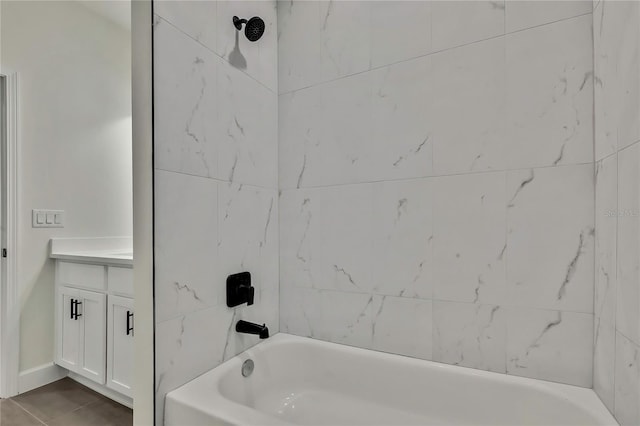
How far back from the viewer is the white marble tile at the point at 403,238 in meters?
1.33

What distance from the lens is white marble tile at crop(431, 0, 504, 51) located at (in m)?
1.22

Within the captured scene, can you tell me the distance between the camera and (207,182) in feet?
4.09

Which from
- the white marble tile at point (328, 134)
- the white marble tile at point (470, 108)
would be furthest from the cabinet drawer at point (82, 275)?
the white marble tile at point (470, 108)

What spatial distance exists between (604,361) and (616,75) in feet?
2.90

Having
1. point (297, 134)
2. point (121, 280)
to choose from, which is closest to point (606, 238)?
point (297, 134)

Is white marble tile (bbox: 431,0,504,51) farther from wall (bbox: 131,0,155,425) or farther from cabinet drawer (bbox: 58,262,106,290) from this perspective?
cabinet drawer (bbox: 58,262,106,290)

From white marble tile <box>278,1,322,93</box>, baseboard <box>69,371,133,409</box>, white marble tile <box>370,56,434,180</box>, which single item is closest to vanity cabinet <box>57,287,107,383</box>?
baseboard <box>69,371,133,409</box>

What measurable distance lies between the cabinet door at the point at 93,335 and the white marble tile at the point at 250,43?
161cm

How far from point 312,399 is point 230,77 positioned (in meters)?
1.51

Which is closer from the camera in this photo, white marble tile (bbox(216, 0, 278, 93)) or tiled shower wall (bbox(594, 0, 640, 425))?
tiled shower wall (bbox(594, 0, 640, 425))

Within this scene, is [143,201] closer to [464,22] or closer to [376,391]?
[376,391]

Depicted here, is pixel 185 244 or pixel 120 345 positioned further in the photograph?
pixel 120 345

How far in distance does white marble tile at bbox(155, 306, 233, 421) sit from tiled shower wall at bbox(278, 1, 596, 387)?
455 mm

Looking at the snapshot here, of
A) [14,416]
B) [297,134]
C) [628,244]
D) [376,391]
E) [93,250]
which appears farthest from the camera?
[93,250]
